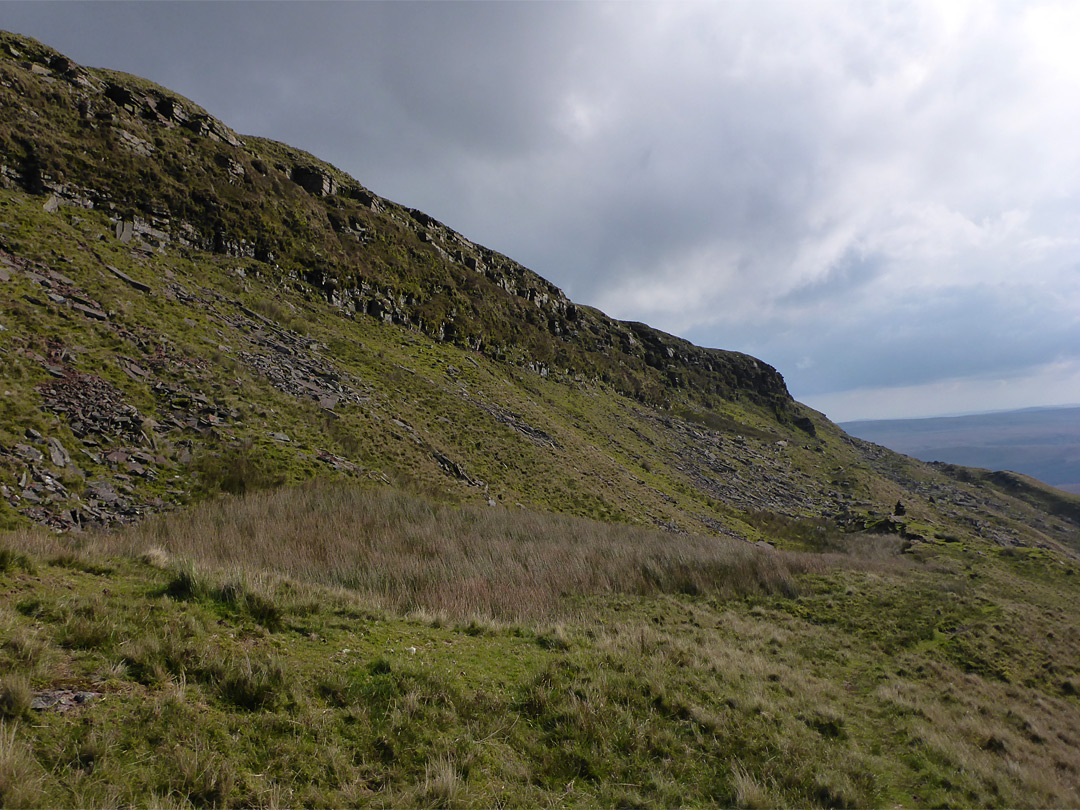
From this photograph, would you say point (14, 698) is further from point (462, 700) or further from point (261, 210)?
point (261, 210)

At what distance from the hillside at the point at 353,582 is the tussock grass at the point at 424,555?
0.38ft

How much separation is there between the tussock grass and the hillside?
0.38 ft

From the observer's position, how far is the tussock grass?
9.84m

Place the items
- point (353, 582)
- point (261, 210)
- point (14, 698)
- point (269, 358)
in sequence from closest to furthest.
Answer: point (14, 698)
point (353, 582)
point (269, 358)
point (261, 210)

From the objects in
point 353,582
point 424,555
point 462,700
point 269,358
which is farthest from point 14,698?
→ point 269,358

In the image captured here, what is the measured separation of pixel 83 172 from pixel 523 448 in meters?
32.7

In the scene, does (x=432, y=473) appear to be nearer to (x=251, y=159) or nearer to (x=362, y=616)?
Result: (x=362, y=616)

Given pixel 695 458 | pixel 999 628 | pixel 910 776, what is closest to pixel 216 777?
pixel 910 776

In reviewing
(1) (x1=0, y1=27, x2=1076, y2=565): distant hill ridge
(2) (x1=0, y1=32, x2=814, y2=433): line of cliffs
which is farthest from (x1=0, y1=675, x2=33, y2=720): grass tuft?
(2) (x1=0, y1=32, x2=814, y2=433): line of cliffs

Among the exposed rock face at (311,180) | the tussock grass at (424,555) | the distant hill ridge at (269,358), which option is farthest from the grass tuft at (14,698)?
the exposed rock face at (311,180)

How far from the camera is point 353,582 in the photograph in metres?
10.7

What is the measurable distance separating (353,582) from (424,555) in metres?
3.20

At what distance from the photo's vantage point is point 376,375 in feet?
99.3

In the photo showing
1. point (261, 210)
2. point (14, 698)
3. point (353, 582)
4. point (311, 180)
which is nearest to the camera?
point (14, 698)
